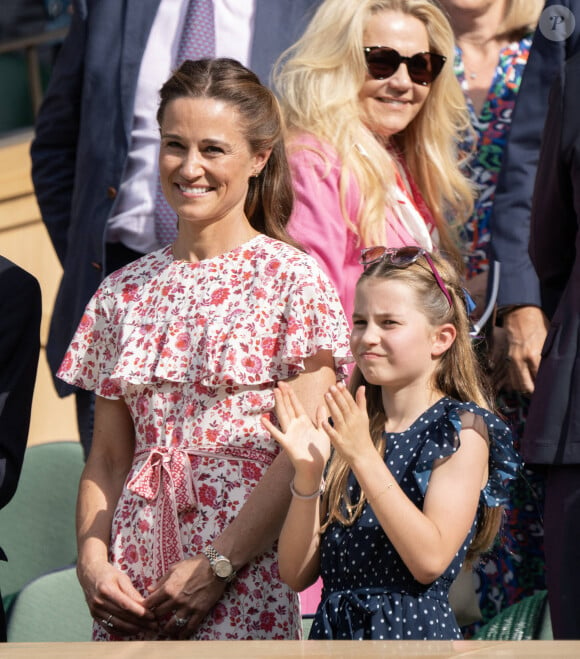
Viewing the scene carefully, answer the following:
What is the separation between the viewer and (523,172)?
12.2ft

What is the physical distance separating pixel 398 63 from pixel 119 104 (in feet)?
2.55

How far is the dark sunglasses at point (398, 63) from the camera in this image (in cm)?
357

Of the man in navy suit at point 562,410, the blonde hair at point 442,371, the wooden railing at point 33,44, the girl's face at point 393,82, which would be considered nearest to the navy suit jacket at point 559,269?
the man in navy suit at point 562,410

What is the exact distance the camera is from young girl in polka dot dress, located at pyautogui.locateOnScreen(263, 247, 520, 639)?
2.44 m

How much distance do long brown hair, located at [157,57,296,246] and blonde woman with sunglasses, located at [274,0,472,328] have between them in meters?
0.32

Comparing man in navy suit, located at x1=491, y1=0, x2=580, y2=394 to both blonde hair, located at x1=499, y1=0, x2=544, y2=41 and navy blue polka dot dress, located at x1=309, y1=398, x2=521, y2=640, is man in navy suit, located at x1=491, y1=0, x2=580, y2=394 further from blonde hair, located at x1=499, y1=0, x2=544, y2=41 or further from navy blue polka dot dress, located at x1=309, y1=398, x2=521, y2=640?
navy blue polka dot dress, located at x1=309, y1=398, x2=521, y2=640

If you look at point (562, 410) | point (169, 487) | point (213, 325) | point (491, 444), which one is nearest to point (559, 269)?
point (562, 410)

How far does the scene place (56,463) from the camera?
4.34 metres

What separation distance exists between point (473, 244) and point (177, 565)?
5.28 ft

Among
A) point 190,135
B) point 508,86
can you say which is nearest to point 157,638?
point 190,135

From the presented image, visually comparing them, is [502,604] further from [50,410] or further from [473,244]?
[50,410]

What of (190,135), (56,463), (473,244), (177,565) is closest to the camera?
(177,565)

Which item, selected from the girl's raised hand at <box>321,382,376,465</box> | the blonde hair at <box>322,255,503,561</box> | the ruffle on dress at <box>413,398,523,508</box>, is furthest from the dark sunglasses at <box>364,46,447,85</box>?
the girl's raised hand at <box>321,382,376,465</box>

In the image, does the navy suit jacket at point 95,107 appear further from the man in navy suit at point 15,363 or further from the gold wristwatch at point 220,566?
the gold wristwatch at point 220,566
